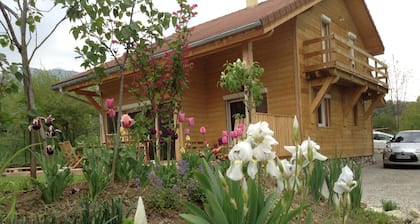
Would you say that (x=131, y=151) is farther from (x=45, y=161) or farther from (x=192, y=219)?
(x=192, y=219)

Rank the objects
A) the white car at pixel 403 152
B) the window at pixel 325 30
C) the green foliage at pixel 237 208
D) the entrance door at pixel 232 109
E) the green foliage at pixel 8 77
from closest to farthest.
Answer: the green foliage at pixel 237 208, the green foliage at pixel 8 77, the entrance door at pixel 232 109, the white car at pixel 403 152, the window at pixel 325 30

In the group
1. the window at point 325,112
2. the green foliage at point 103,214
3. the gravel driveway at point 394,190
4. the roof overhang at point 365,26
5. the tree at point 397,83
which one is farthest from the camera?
→ the tree at point 397,83

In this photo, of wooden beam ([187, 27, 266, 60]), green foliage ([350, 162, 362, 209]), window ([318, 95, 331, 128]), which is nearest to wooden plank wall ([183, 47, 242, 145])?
wooden beam ([187, 27, 266, 60])

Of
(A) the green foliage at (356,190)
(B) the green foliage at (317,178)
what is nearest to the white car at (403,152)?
(A) the green foliage at (356,190)

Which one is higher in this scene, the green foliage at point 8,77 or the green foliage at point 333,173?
the green foliage at point 8,77

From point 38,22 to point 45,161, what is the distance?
5.08 ft

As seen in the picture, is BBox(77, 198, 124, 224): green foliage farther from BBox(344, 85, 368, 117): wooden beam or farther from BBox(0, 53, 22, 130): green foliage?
BBox(344, 85, 368, 117): wooden beam

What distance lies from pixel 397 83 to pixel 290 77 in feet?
84.8

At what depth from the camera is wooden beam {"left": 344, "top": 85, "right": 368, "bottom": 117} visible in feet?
41.0

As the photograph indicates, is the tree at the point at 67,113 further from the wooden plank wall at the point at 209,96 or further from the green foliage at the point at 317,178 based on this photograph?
the green foliage at the point at 317,178

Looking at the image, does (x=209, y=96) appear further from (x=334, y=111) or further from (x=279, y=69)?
(x=334, y=111)

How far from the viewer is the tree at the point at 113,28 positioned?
365cm

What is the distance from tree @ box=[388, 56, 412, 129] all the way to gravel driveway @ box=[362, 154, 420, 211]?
931 inches

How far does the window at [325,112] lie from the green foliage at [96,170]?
9447mm
